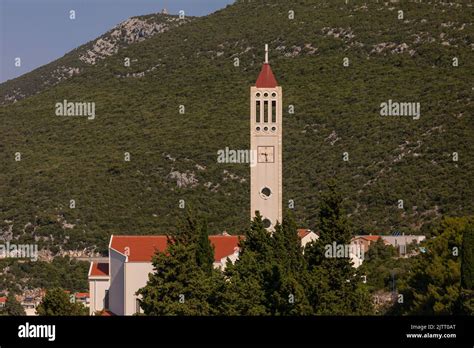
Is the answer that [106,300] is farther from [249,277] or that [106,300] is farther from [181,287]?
[249,277]

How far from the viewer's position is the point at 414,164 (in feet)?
262

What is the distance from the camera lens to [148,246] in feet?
191

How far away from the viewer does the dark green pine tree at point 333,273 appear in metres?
36.3

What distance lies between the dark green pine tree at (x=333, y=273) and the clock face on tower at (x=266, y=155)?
1619 cm

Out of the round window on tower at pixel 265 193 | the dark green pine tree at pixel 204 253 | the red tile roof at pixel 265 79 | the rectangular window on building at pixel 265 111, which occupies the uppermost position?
the red tile roof at pixel 265 79

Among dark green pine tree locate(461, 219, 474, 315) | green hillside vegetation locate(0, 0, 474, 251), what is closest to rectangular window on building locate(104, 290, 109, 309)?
green hillside vegetation locate(0, 0, 474, 251)

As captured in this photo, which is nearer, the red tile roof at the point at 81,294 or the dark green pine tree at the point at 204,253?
the dark green pine tree at the point at 204,253

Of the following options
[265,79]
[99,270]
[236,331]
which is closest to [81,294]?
[99,270]

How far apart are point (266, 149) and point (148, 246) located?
650 cm

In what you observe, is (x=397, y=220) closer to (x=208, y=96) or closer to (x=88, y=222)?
(x=88, y=222)

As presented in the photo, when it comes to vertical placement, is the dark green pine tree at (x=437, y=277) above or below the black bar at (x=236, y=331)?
above

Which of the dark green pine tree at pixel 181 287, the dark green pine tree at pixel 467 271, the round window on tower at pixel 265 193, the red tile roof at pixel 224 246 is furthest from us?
the red tile roof at pixel 224 246

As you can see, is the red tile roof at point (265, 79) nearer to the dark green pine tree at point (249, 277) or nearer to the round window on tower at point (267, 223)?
the round window on tower at point (267, 223)

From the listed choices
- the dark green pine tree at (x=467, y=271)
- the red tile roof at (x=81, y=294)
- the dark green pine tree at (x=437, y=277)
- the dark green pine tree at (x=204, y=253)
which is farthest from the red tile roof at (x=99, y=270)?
the dark green pine tree at (x=467, y=271)
